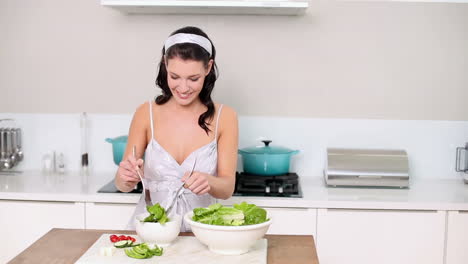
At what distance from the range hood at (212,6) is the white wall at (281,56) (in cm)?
9

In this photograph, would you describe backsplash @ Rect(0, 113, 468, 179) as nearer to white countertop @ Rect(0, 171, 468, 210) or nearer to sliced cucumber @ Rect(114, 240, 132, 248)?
white countertop @ Rect(0, 171, 468, 210)

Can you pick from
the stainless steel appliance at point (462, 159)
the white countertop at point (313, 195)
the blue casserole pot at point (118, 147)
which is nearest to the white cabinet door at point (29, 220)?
the white countertop at point (313, 195)

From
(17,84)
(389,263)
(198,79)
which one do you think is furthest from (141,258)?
(17,84)

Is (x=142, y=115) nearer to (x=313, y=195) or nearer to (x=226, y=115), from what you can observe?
(x=226, y=115)

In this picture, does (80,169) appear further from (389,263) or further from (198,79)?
(389,263)

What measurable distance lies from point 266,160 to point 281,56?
63cm

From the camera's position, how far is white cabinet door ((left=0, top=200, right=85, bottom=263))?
2.83 m

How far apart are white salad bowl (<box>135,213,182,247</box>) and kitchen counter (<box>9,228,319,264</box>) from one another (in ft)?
0.59

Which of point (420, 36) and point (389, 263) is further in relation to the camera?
point (420, 36)

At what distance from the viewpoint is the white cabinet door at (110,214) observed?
2.81 metres

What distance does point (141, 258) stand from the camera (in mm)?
1691

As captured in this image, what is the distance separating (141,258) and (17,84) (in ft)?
6.75

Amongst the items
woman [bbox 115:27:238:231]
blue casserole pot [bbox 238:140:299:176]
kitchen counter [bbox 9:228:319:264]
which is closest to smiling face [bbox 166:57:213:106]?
woman [bbox 115:27:238:231]

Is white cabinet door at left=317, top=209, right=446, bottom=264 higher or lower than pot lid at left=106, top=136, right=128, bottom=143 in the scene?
lower
